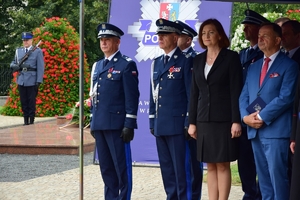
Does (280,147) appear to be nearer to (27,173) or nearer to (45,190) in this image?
(45,190)

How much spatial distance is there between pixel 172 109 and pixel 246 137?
32.4 inches

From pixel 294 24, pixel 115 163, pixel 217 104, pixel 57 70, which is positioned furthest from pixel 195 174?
pixel 57 70

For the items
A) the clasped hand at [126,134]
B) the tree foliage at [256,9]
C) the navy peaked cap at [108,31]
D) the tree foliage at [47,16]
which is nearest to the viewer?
the clasped hand at [126,134]

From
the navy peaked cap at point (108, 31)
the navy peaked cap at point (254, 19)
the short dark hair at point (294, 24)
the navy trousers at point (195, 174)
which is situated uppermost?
the navy peaked cap at point (254, 19)

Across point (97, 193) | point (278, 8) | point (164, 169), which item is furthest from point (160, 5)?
point (278, 8)

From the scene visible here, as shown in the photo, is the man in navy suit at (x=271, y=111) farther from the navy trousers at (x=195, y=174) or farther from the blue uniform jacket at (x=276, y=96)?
the navy trousers at (x=195, y=174)

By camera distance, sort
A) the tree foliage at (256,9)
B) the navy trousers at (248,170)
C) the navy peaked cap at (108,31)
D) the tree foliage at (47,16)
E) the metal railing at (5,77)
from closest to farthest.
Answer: the navy peaked cap at (108,31) → the navy trousers at (248,170) → the tree foliage at (256,9) → the metal railing at (5,77) → the tree foliage at (47,16)

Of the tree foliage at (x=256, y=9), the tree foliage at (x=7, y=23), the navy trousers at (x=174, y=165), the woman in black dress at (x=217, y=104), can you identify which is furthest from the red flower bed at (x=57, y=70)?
the tree foliage at (x=7, y=23)

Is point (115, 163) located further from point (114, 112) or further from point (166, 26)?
point (166, 26)

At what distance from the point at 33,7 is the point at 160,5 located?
23.8 metres

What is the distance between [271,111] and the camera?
6.39 metres

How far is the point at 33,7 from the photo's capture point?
33.3m

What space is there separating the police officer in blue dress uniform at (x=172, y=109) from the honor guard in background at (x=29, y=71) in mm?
10100

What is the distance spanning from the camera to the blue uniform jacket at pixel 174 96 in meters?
7.28
